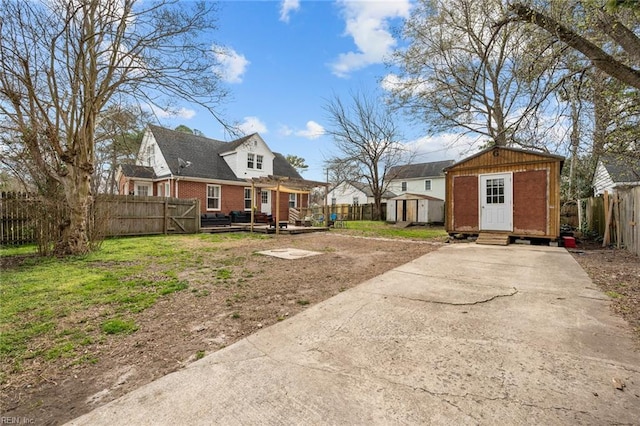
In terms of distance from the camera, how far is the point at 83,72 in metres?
6.83

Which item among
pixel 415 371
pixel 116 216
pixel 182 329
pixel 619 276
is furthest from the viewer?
pixel 116 216

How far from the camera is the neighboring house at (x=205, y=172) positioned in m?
17.4

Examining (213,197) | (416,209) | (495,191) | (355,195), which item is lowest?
(416,209)

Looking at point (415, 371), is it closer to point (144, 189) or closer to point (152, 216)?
point (152, 216)

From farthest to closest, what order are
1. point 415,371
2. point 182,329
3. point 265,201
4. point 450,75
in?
1. point 265,201
2. point 450,75
3. point 182,329
4. point 415,371

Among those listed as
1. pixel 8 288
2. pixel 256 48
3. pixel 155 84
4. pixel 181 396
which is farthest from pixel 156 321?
pixel 256 48

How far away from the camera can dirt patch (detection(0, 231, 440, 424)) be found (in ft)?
6.55

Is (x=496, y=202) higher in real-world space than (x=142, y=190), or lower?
lower

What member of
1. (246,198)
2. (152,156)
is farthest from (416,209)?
(152,156)

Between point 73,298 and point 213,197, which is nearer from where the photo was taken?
point 73,298

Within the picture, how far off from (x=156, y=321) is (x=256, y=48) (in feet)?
27.5

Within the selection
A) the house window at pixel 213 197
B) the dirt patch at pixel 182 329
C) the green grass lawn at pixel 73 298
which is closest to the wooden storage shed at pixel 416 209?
the house window at pixel 213 197

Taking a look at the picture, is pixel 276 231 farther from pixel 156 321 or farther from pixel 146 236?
pixel 156 321

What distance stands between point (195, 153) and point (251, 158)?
3687 mm
